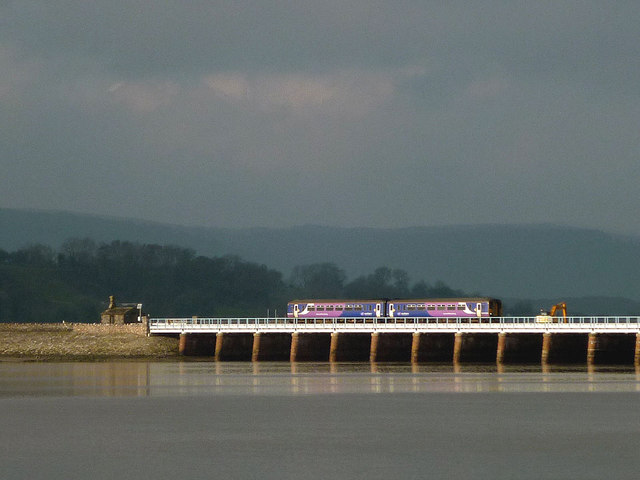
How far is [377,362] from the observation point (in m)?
109

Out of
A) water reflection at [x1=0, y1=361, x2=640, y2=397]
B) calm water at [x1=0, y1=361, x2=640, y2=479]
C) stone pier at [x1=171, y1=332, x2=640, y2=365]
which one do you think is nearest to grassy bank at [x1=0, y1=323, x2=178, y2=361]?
stone pier at [x1=171, y1=332, x2=640, y2=365]

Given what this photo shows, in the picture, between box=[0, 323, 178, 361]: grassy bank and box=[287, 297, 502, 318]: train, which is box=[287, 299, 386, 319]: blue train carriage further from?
box=[0, 323, 178, 361]: grassy bank

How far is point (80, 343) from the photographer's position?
121m

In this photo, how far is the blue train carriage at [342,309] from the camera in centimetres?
12706

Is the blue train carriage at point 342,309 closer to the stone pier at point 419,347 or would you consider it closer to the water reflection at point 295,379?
the stone pier at point 419,347

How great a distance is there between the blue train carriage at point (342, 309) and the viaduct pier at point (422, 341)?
3.36 m

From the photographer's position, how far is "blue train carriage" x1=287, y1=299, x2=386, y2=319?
12706 cm

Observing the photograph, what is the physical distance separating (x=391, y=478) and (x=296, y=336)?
81644mm

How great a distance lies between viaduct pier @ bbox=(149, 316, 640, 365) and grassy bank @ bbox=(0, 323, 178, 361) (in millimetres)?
2199

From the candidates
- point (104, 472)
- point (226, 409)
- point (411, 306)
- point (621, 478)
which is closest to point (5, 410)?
point (226, 409)

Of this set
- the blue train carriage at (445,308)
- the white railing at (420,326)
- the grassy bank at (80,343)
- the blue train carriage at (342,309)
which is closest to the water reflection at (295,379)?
the white railing at (420,326)

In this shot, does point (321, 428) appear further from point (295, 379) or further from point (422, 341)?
point (422, 341)

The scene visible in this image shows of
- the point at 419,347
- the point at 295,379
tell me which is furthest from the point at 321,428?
the point at 419,347

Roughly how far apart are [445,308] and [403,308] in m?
5.03
